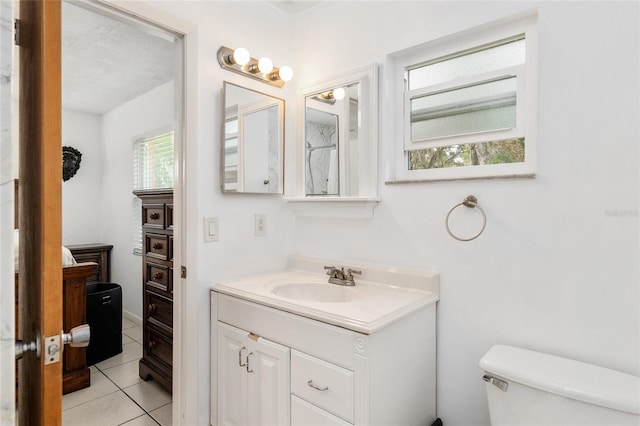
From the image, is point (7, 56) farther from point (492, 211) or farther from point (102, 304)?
point (102, 304)

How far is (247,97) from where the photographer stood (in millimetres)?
1931

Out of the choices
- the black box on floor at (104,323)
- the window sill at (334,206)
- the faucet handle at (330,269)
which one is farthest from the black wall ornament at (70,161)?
the faucet handle at (330,269)

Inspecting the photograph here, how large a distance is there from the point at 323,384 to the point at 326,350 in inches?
4.8

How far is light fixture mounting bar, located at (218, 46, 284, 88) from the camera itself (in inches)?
72.1

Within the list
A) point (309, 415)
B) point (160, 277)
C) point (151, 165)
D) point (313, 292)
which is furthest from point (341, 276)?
point (151, 165)

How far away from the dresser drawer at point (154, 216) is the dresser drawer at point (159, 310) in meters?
0.45

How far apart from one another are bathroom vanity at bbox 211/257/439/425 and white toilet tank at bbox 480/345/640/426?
31 cm

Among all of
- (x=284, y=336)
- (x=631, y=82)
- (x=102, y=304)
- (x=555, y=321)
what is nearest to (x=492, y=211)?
(x=555, y=321)

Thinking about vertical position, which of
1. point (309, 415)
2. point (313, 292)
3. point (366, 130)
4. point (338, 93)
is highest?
point (338, 93)

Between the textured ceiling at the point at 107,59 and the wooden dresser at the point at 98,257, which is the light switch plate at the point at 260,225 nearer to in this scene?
→ the textured ceiling at the point at 107,59

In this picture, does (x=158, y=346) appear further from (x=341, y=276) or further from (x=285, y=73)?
(x=285, y=73)

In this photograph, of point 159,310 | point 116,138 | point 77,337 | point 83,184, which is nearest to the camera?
point 77,337

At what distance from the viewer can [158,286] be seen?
93.6 inches

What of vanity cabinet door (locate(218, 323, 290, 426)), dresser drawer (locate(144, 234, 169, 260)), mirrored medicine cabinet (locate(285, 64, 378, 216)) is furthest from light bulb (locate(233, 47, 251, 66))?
vanity cabinet door (locate(218, 323, 290, 426))
